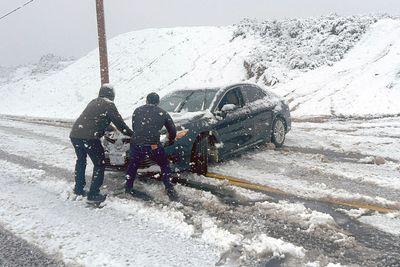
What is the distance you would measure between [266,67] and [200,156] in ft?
44.2

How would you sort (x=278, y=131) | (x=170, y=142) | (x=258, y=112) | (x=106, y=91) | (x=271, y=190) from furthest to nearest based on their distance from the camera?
(x=278, y=131), (x=258, y=112), (x=170, y=142), (x=271, y=190), (x=106, y=91)

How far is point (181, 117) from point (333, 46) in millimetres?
14899

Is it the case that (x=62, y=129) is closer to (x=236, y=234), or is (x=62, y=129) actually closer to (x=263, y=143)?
(x=263, y=143)

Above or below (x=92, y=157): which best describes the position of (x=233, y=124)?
above

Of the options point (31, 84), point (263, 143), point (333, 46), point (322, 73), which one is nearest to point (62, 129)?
point (263, 143)

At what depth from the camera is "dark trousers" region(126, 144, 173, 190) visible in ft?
18.2

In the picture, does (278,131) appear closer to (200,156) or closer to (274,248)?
(200,156)

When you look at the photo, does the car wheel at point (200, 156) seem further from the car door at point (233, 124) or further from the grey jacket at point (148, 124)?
the grey jacket at point (148, 124)

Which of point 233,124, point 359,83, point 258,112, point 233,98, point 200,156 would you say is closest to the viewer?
point 200,156

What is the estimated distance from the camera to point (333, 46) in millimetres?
19359

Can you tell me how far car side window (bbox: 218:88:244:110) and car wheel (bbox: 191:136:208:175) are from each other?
96 cm

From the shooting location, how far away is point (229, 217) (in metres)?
4.80

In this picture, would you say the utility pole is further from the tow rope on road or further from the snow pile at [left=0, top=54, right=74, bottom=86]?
the snow pile at [left=0, top=54, right=74, bottom=86]

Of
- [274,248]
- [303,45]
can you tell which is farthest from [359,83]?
[274,248]
